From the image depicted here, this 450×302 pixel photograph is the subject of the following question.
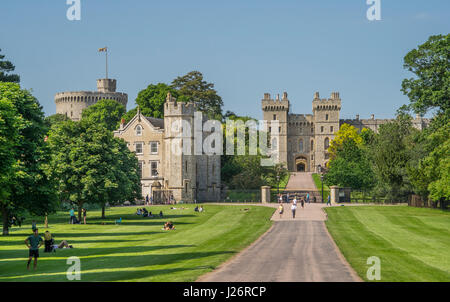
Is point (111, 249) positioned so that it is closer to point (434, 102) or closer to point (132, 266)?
→ point (132, 266)

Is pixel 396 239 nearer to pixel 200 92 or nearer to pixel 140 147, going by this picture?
pixel 140 147

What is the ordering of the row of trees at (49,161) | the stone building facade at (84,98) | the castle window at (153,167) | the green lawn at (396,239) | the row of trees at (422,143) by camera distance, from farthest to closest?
1. the stone building facade at (84,98)
2. the castle window at (153,167)
3. the row of trees at (422,143)
4. the row of trees at (49,161)
5. the green lawn at (396,239)

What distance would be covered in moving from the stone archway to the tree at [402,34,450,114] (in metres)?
106

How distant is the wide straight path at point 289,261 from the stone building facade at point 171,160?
39758 millimetres

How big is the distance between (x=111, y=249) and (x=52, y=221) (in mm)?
25929

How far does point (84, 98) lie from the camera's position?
15625 centimetres

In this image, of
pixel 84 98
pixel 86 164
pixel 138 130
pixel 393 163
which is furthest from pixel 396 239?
pixel 84 98

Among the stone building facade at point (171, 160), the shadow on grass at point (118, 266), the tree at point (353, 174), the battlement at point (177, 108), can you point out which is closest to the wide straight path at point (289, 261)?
the shadow on grass at point (118, 266)

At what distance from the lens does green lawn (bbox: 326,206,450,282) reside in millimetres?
26884

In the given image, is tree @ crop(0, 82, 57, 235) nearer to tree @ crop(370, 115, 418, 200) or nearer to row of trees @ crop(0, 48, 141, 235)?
row of trees @ crop(0, 48, 141, 235)

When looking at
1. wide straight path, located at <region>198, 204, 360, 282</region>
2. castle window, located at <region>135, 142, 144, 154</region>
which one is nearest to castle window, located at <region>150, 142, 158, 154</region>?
castle window, located at <region>135, 142, 144, 154</region>

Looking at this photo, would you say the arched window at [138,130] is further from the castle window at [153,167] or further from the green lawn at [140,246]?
the green lawn at [140,246]

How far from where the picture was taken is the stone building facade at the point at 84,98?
155750 mm

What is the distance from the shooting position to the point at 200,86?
122125 mm
